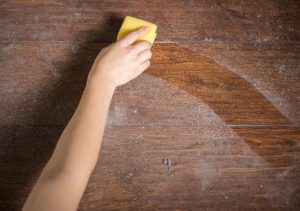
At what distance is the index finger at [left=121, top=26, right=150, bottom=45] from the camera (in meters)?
0.58

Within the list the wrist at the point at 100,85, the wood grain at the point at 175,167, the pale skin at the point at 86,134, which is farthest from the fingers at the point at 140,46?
the wood grain at the point at 175,167

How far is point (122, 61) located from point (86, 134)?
22 cm

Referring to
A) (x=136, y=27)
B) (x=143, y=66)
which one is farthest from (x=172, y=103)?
(x=136, y=27)

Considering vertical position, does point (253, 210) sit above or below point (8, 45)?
below

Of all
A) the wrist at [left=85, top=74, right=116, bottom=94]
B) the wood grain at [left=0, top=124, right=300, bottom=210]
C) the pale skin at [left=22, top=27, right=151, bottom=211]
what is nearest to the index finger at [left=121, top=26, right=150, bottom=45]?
the pale skin at [left=22, top=27, right=151, bottom=211]

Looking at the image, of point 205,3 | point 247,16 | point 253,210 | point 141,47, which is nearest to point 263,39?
point 247,16

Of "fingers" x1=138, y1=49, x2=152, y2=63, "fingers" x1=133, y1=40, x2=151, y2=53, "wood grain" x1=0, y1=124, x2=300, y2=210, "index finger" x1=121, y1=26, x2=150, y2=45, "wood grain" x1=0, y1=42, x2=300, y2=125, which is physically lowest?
"wood grain" x1=0, y1=124, x2=300, y2=210

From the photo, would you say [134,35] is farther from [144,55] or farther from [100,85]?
[100,85]

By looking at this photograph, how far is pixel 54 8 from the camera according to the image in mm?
679

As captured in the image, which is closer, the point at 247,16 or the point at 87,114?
the point at 87,114

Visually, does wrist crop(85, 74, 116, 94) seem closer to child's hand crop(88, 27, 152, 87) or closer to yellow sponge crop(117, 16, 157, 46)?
child's hand crop(88, 27, 152, 87)

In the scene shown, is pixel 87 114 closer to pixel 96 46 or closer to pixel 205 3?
pixel 96 46

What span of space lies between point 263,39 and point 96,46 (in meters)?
0.53

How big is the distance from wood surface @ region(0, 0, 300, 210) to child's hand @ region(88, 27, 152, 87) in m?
0.06
